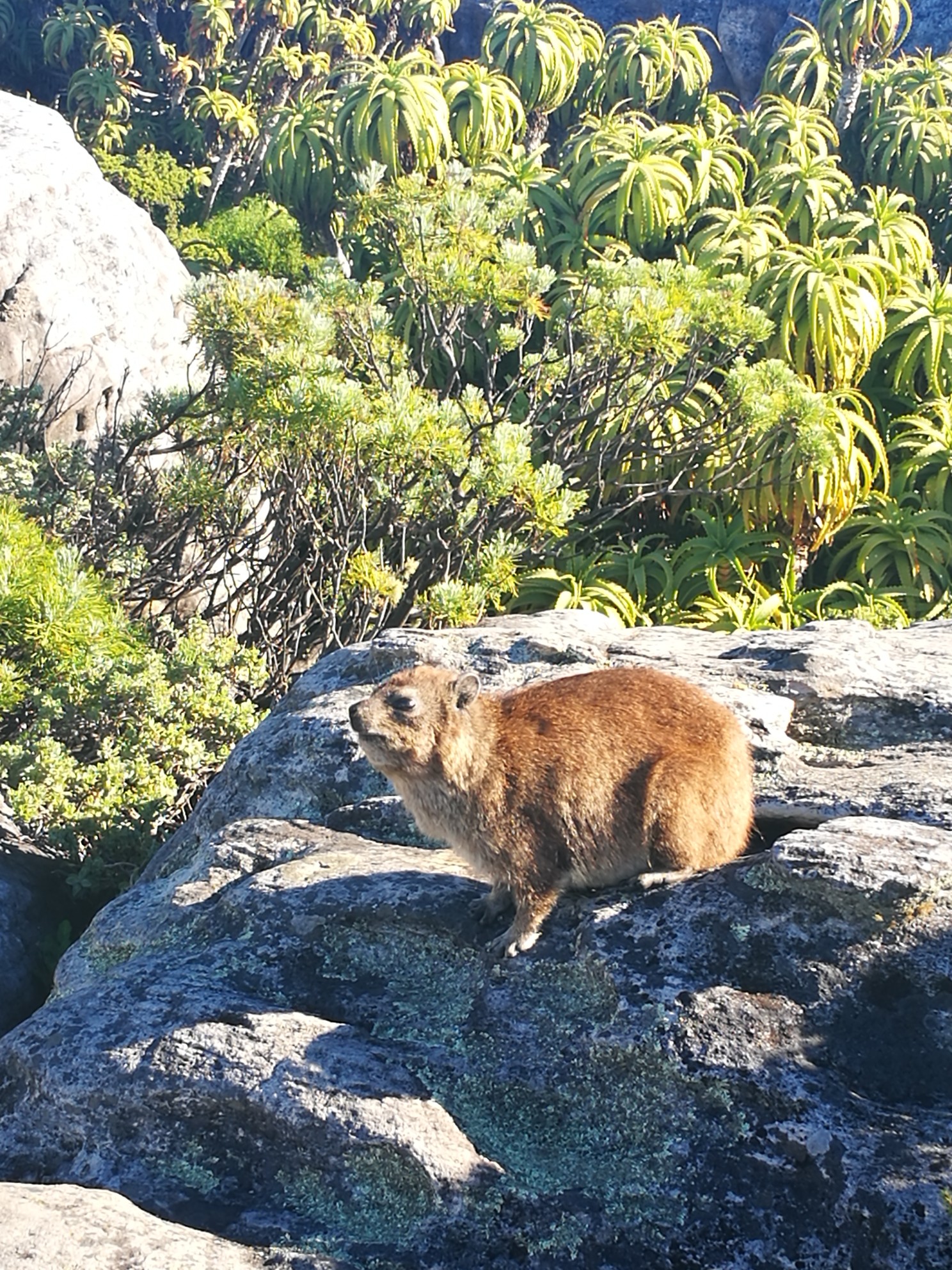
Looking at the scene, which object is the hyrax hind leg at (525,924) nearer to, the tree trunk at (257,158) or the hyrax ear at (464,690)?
the hyrax ear at (464,690)

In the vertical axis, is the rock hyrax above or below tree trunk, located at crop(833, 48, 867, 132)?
A: below

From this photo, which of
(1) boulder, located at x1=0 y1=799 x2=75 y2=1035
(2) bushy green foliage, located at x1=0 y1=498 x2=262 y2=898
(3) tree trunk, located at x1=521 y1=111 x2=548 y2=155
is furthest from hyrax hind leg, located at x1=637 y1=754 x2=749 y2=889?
(3) tree trunk, located at x1=521 y1=111 x2=548 y2=155

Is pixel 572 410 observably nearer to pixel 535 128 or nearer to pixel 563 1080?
pixel 563 1080

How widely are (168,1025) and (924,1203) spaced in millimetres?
2618

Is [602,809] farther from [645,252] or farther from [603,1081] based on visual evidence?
[645,252]

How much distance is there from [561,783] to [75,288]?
531 inches

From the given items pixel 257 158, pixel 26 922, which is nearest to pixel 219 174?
pixel 257 158

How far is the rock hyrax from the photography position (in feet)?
15.9

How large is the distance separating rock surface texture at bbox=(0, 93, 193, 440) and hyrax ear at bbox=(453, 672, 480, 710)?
1075cm

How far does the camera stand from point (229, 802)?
22.2ft

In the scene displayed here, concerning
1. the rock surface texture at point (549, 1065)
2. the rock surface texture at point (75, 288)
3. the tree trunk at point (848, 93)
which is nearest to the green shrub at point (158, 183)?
the tree trunk at point (848, 93)

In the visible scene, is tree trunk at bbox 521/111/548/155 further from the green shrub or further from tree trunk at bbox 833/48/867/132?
the green shrub

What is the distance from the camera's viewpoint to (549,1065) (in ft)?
14.2

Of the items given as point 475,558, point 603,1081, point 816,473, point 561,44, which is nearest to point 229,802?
point 603,1081
